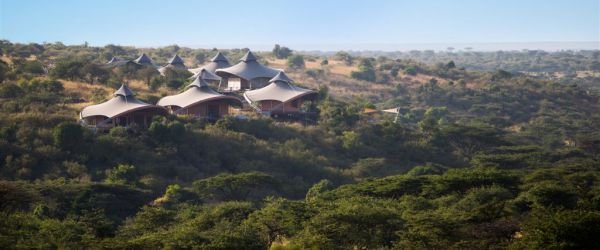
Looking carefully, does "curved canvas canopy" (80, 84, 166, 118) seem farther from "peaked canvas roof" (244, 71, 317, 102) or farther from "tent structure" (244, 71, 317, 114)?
"tent structure" (244, 71, 317, 114)

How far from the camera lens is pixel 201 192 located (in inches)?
1540

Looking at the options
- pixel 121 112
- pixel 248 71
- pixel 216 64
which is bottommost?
pixel 121 112

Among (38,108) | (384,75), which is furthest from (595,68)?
(38,108)

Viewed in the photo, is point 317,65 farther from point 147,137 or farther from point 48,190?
point 48,190

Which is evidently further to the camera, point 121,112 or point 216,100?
point 216,100

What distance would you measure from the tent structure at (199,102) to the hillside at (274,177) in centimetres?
169

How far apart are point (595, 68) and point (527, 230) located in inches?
6518

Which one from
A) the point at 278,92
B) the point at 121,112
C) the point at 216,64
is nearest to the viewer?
the point at 121,112

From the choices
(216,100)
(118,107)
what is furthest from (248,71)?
(118,107)

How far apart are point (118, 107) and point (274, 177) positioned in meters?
13.2

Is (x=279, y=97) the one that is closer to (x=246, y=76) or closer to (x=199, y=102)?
(x=199, y=102)

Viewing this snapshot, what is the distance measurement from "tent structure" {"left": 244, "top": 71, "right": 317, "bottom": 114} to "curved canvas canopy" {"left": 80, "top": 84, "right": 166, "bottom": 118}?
1034 cm

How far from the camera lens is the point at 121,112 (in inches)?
1859

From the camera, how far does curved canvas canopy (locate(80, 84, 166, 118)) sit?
47531mm
